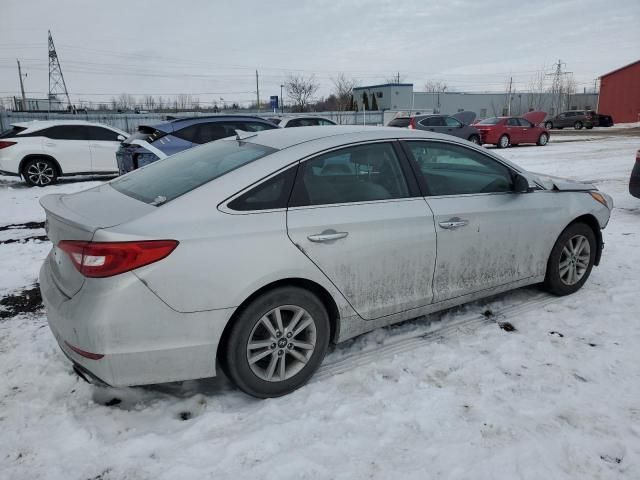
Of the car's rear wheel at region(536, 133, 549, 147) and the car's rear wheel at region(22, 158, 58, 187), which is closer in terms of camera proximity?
the car's rear wheel at region(22, 158, 58, 187)

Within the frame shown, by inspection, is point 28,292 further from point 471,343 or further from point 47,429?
point 471,343

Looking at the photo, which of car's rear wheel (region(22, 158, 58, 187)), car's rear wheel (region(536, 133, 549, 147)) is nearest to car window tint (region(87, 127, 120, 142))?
car's rear wheel (region(22, 158, 58, 187))

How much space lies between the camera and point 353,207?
122 inches

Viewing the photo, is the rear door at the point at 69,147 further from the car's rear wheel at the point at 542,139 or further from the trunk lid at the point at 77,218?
the car's rear wheel at the point at 542,139

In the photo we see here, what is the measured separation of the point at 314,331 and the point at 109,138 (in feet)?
35.3

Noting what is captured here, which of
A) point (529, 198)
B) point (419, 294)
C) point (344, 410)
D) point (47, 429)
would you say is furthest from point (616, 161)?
point (47, 429)

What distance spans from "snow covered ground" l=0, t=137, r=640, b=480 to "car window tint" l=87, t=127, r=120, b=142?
350 inches

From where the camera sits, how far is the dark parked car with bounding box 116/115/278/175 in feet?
28.3

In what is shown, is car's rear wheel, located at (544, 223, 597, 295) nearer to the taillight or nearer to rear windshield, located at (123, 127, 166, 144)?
the taillight

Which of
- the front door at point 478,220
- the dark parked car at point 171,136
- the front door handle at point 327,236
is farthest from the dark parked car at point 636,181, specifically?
the dark parked car at point 171,136

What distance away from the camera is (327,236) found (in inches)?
115

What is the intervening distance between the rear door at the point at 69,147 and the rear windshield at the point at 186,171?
902 centimetres

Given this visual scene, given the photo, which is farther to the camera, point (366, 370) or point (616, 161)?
point (616, 161)

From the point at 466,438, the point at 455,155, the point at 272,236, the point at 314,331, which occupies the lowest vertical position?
the point at 466,438
